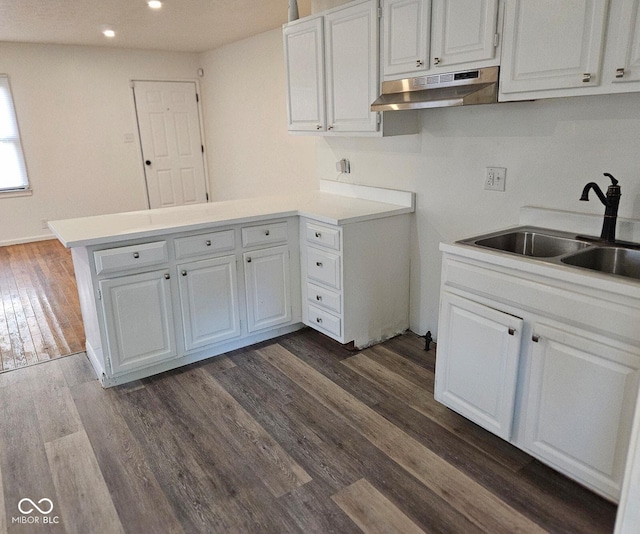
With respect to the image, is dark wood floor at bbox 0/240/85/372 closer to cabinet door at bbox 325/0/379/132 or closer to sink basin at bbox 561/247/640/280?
cabinet door at bbox 325/0/379/132

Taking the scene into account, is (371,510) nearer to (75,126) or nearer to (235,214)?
(235,214)

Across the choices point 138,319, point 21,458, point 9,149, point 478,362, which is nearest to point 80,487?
point 21,458

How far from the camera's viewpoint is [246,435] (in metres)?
2.26

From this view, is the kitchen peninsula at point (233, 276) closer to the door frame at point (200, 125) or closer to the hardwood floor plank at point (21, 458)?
the hardwood floor plank at point (21, 458)

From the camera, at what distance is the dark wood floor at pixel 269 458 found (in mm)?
1771

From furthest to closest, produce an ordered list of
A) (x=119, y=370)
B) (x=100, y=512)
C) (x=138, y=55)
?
(x=138, y=55) → (x=119, y=370) → (x=100, y=512)

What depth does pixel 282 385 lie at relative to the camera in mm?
2684

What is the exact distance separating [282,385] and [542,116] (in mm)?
1917

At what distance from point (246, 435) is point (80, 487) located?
0.71m

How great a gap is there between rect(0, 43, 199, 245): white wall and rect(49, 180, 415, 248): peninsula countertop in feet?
12.4

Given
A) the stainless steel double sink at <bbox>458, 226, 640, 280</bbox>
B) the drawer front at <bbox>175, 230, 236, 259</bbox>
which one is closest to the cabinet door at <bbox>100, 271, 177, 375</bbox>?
the drawer front at <bbox>175, 230, 236, 259</bbox>

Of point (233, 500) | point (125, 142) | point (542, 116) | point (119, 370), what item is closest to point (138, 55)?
point (125, 142)

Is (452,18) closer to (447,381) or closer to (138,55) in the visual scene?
(447,381)

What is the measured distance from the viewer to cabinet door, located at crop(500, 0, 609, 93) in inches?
68.7
